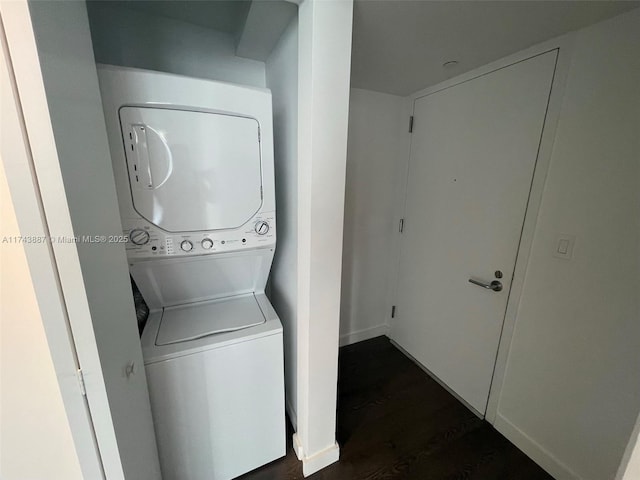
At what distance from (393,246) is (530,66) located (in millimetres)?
1419

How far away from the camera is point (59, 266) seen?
1.81ft

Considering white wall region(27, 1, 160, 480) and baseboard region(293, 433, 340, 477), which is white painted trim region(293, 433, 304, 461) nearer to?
baseboard region(293, 433, 340, 477)

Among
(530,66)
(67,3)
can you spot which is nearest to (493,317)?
(530,66)

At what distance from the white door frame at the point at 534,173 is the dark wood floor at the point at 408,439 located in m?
0.21

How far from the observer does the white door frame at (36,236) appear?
0.46 metres

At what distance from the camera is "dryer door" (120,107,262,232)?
0.95 m

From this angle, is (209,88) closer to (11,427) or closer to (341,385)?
(11,427)

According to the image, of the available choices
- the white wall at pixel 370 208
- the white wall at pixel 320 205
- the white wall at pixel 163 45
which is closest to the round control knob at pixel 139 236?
the white wall at pixel 320 205

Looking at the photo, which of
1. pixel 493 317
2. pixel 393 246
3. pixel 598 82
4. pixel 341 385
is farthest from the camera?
pixel 393 246

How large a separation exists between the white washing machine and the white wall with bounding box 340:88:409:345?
952mm

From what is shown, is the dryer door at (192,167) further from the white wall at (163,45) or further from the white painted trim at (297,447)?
the white painted trim at (297,447)

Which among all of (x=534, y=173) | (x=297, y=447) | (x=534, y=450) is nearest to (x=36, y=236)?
(x=297, y=447)

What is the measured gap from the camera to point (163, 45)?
1252 millimetres

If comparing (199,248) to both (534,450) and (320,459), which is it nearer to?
(320,459)
